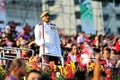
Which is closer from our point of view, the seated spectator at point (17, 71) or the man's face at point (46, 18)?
the seated spectator at point (17, 71)

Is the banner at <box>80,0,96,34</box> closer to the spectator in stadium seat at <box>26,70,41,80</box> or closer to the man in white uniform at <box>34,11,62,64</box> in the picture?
the man in white uniform at <box>34,11,62,64</box>

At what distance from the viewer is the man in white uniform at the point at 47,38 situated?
12.5m

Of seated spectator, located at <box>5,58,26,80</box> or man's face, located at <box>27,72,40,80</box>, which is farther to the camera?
seated spectator, located at <box>5,58,26,80</box>

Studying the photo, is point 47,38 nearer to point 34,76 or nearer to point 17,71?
point 17,71

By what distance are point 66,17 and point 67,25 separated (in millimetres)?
1094

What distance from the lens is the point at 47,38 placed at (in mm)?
12641

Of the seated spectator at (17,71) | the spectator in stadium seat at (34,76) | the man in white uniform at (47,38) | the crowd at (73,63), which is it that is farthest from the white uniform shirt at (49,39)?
the spectator in stadium seat at (34,76)

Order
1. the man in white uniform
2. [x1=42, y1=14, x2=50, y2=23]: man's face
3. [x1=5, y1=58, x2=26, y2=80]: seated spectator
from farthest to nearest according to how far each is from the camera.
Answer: the man in white uniform, [x1=42, y1=14, x2=50, y2=23]: man's face, [x1=5, y1=58, x2=26, y2=80]: seated spectator

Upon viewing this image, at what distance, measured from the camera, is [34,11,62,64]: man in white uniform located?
12.5m

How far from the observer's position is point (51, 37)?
41.5 ft

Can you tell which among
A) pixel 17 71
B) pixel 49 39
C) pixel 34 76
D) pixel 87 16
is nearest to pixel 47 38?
pixel 49 39

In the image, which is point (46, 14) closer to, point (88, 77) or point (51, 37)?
point (51, 37)

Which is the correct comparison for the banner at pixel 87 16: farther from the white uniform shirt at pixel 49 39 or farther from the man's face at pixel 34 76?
the man's face at pixel 34 76

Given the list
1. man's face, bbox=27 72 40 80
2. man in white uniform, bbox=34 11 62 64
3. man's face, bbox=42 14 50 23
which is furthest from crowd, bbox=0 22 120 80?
man's face, bbox=42 14 50 23
